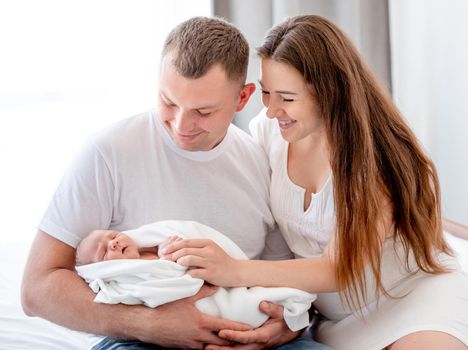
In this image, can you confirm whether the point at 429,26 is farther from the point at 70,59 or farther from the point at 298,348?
the point at 298,348

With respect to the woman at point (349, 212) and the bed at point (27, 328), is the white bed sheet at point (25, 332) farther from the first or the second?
the woman at point (349, 212)

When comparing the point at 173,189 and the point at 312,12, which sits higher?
the point at 312,12

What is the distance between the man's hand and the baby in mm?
235

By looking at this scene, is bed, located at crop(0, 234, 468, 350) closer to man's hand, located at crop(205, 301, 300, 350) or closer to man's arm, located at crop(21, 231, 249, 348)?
man's arm, located at crop(21, 231, 249, 348)

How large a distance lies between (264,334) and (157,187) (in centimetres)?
44

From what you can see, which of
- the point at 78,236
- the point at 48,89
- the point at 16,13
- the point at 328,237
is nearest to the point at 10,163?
the point at 48,89

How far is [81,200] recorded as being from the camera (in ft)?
6.37

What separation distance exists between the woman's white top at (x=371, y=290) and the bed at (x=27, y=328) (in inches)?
12.1

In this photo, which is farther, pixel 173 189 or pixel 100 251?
pixel 173 189

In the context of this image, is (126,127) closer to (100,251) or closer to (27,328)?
(100,251)

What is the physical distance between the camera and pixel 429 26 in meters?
3.07

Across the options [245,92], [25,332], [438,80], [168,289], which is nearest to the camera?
[168,289]

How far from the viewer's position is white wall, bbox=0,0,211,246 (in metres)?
3.15

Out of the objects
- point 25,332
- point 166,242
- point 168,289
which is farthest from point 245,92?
point 25,332
